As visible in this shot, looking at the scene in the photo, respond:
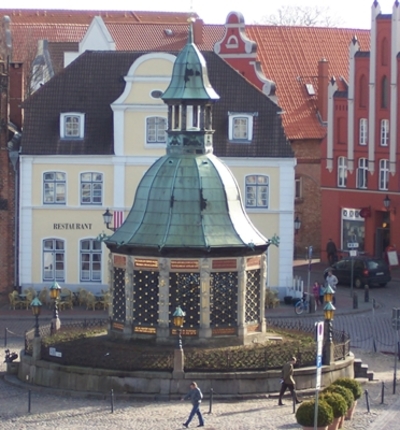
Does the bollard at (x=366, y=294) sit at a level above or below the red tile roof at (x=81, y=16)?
below

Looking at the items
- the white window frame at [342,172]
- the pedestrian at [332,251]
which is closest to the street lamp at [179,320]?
the pedestrian at [332,251]

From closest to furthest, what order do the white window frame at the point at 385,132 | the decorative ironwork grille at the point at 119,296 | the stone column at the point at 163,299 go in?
the stone column at the point at 163,299 → the decorative ironwork grille at the point at 119,296 → the white window frame at the point at 385,132

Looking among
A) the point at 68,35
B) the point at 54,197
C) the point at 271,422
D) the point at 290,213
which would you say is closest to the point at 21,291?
the point at 54,197

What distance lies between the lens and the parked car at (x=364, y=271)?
213ft

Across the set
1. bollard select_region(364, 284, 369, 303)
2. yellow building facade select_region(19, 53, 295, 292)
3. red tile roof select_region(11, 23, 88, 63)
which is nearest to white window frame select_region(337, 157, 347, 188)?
bollard select_region(364, 284, 369, 303)

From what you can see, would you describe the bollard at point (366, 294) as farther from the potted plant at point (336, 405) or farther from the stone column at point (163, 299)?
the potted plant at point (336, 405)

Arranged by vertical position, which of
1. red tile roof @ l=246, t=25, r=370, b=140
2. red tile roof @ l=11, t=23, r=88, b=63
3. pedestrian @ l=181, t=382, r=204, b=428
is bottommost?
pedestrian @ l=181, t=382, r=204, b=428

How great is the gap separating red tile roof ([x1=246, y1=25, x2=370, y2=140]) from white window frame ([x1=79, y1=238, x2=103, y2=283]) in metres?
23.1

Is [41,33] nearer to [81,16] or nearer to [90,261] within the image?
[81,16]

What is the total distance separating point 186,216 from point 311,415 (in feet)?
31.8

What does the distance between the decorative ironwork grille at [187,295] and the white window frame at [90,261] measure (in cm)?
1626

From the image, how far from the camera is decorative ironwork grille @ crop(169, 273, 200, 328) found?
4366 centimetres

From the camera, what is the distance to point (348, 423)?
3856 centimetres

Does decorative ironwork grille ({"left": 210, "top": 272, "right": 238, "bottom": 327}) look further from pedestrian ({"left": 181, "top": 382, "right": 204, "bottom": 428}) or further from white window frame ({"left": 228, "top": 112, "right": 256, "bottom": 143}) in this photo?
white window frame ({"left": 228, "top": 112, "right": 256, "bottom": 143})
